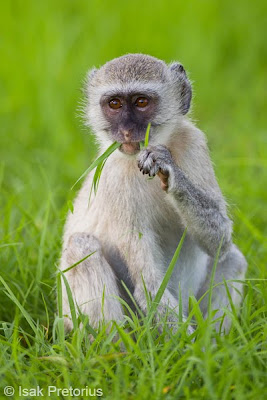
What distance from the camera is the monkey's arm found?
504 centimetres

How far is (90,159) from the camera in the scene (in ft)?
31.6

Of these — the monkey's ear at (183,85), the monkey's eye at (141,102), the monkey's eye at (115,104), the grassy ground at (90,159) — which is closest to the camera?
the grassy ground at (90,159)

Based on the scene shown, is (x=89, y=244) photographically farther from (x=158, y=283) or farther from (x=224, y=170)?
(x=224, y=170)

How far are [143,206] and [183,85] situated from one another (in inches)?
41.8

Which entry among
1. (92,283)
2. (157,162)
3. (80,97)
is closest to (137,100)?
(157,162)

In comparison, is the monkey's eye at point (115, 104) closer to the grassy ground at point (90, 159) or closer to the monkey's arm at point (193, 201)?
the monkey's arm at point (193, 201)

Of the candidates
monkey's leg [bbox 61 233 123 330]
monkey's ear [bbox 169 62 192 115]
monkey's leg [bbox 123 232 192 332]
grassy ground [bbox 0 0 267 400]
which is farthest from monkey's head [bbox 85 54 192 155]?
grassy ground [bbox 0 0 267 400]

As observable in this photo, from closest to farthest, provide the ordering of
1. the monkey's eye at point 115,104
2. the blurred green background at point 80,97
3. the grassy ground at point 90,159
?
the grassy ground at point 90,159 → the monkey's eye at point 115,104 → the blurred green background at point 80,97

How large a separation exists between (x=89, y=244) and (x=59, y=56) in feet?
21.0

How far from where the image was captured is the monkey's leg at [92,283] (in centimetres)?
545

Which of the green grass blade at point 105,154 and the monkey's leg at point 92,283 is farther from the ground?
the green grass blade at point 105,154

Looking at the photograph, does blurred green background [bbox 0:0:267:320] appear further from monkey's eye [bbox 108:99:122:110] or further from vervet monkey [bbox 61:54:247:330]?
monkey's eye [bbox 108:99:122:110]

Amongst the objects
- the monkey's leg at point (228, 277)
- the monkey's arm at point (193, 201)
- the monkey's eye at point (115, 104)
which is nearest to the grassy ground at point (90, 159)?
the monkey's leg at point (228, 277)

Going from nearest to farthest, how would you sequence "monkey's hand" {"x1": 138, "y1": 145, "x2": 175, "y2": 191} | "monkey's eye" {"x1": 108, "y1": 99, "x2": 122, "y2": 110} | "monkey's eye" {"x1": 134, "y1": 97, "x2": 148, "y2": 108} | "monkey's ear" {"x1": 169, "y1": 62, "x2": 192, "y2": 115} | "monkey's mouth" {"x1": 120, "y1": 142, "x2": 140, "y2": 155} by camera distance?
"monkey's hand" {"x1": 138, "y1": 145, "x2": 175, "y2": 191}, "monkey's mouth" {"x1": 120, "y1": 142, "x2": 140, "y2": 155}, "monkey's eye" {"x1": 134, "y1": 97, "x2": 148, "y2": 108}, "monkey's eye" {"x1": 108, "y1": 99, "x2": 122, "y2": 110}, "monkey's ear" {"x1": 169, "y1": 62, "x2": 192, "y2": 115}
